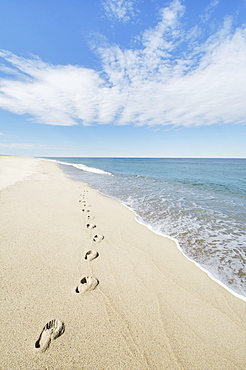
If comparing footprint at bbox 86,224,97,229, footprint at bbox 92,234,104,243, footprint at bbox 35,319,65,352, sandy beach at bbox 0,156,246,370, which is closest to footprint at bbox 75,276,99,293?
sandy beach at bbox 0,156,246,370

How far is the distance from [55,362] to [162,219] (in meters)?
4.99

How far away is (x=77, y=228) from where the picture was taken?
14.6ft

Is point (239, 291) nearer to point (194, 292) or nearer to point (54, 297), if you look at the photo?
point (194, 292)

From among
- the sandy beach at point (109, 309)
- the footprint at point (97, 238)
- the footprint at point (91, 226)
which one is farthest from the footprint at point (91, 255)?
the footprint at point (91, 226)

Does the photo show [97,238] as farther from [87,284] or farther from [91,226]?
[87,284]

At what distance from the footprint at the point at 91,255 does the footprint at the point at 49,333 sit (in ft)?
4.27

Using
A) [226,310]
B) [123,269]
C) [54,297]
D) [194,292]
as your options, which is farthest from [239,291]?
[54,297]

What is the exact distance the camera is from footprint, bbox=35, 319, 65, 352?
158 cm

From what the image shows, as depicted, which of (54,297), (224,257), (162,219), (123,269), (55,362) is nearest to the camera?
(55,362)

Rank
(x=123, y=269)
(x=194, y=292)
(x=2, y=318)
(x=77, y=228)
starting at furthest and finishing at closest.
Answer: (x=77, y=228) < (x=123, y=269) < (x=194, y=292) < (x=2, y=318)

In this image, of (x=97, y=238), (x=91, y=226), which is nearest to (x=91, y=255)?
(x=97, y=238)

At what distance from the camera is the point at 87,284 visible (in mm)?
2467

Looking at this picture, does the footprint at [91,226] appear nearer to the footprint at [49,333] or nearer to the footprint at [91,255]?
the footprint at [91,255]

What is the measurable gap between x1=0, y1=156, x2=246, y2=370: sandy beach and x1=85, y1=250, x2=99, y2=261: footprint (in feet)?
0.07
